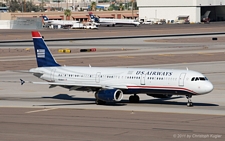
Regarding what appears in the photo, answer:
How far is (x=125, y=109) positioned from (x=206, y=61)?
155ft

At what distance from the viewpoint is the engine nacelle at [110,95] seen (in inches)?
1980

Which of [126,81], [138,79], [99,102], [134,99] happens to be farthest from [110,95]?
[134,99]

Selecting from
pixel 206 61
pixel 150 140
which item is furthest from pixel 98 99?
pixel 206 61

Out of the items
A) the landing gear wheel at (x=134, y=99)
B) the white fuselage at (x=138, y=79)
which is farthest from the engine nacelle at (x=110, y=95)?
the landing gear wheel at (x=134, y=99)

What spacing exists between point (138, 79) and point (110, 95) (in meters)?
2.91

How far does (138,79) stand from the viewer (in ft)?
168

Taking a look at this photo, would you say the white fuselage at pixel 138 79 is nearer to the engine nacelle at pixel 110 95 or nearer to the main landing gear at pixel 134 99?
the engine nacelle at pixel 110 95

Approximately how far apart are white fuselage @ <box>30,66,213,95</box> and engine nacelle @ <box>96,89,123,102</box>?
944mm

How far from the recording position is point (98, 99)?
171ft

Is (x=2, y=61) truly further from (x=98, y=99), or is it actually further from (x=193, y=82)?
(x=193, y=82)

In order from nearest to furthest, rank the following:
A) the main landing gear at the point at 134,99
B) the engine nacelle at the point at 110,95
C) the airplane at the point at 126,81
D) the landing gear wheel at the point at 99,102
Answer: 1. the airplane at the point at 126,81
2. the engine nacelle at the point at 110,95
3. the landing gear wheel at the point at 99,102
4. the main landing gear at the point at 134,99

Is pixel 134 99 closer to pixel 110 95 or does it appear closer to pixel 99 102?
pixel 99 102

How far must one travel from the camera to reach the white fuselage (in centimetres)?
4900

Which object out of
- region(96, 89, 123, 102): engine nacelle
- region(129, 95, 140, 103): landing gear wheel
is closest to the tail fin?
region(96, 89, 123, 102): engine nacelle
